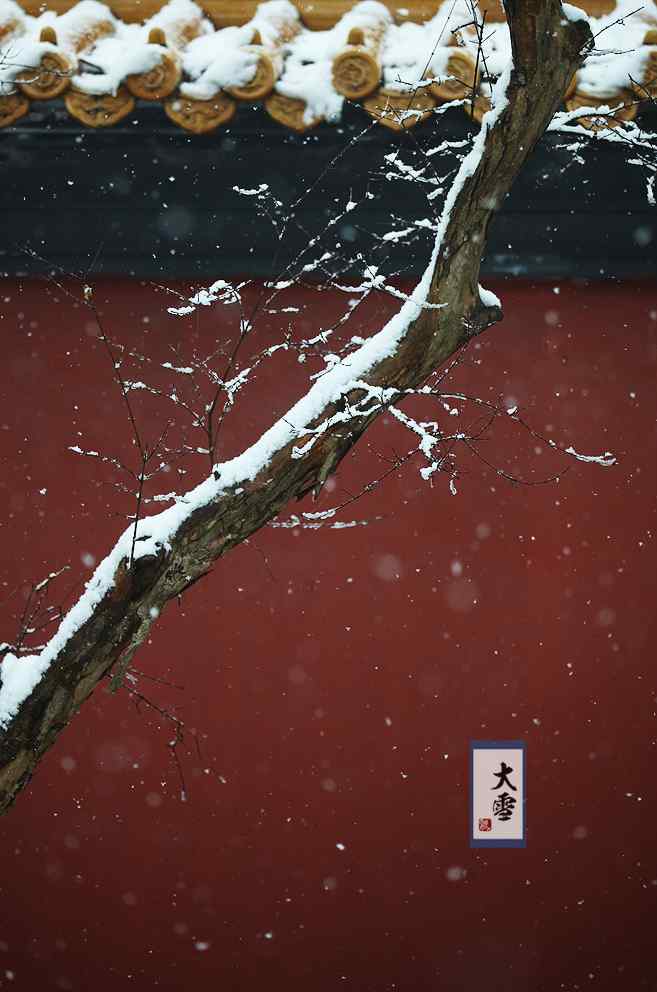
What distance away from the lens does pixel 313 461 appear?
6.74 feet

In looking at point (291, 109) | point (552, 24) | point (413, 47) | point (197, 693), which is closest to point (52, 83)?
point (291, 109)

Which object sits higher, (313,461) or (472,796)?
(313,461)

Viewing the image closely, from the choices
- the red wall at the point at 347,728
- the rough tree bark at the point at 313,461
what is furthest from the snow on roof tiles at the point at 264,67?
the rough tree bark at the point at 313,461

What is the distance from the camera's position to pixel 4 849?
12.7 ft

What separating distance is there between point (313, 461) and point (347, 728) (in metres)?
2.06

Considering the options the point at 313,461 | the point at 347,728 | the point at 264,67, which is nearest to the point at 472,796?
the point at 347,728

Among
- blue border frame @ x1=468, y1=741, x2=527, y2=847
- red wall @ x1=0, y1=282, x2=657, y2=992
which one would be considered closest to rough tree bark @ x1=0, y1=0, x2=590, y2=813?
red wall @ x1=0, y1=282, x2=657, y2=992

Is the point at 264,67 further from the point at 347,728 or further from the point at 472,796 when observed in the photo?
the point at 472,796

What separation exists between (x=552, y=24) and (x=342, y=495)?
84.6 inches

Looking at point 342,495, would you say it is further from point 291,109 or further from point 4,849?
Answer: point 4,849

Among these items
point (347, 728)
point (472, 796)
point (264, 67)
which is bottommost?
Result: point (472, 796)

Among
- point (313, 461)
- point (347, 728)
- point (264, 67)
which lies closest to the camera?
point (313, 461)

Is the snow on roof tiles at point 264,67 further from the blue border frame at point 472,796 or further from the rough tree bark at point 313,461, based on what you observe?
the blue border frame at point 472,796

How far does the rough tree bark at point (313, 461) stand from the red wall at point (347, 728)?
5.93 ft
